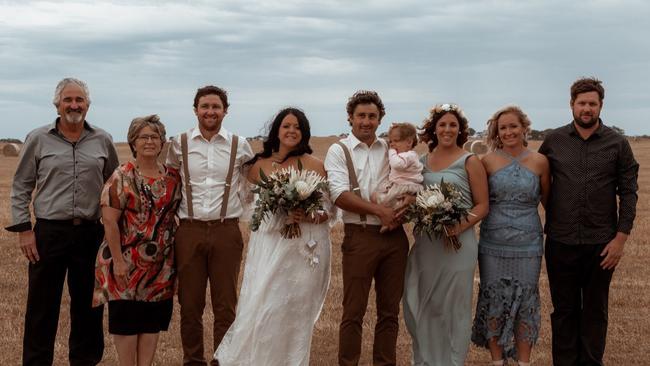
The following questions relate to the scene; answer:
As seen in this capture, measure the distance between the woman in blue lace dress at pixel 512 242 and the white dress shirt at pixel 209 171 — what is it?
2.22m

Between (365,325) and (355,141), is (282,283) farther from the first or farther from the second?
(365,325)

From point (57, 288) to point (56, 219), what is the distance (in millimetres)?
664

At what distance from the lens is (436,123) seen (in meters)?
7.77

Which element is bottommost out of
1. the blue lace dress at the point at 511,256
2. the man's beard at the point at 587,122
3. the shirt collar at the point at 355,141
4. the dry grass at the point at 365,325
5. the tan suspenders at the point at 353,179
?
the dry grass at the point at 365,325

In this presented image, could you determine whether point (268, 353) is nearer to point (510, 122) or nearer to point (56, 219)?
point (56, 219)

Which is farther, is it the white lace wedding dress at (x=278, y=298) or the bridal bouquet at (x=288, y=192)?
the white lace wedding dress at (x=278, y=298)

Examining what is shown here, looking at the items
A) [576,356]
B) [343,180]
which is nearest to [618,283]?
[576,356]

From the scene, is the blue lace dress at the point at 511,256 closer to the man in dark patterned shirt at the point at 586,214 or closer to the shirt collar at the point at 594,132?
the man in dark patterned shirt at the point at 586,214

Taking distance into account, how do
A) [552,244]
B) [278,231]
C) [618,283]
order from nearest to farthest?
[278,231] < [552,244] < [618,283]

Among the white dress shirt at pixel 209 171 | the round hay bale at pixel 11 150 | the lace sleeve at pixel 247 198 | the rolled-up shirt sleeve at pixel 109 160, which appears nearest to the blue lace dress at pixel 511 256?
the lace sleeve at pixel 247 198

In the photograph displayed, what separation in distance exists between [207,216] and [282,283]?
889 millimetres

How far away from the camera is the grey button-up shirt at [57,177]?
7746 mm

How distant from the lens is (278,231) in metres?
7.51

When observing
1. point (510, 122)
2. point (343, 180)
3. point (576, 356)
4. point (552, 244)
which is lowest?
point (576, 356)
